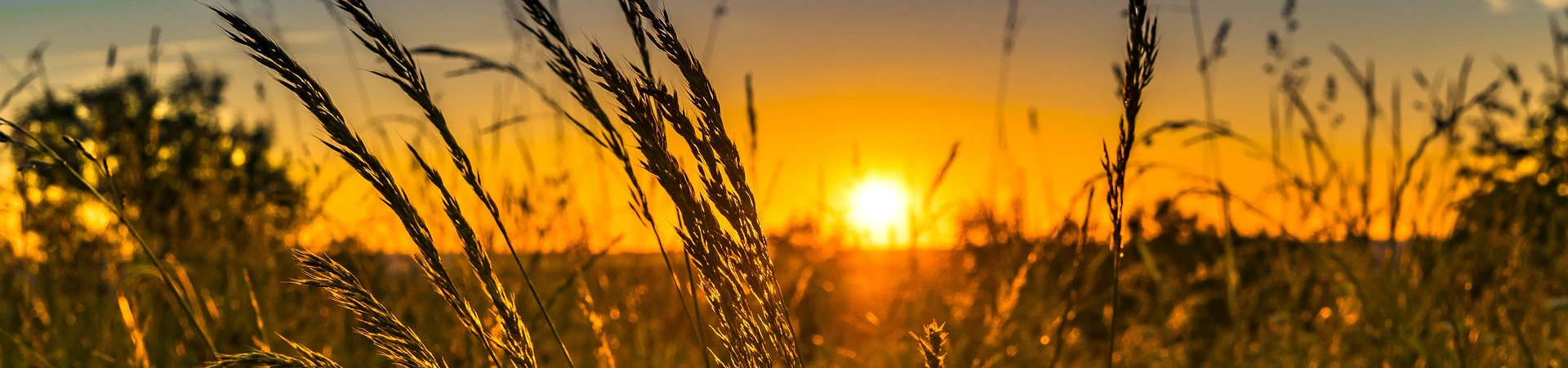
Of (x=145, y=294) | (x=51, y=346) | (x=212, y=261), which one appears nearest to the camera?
(x=51, y=346)

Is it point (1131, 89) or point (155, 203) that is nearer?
point (1131, 89)

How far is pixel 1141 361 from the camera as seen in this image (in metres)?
4.04

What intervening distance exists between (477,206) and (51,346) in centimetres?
121

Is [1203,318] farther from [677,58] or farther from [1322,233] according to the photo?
[677,58]

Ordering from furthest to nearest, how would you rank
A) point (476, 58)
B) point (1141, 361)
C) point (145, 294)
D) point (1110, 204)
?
1. point (1141, 361)
2. point (145, 294)
3. point (476, 58)
4. point (1110, 204)

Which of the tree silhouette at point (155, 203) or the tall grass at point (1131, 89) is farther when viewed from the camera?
the tree silhouette at point (155, 203)

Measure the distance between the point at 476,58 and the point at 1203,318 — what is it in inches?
214

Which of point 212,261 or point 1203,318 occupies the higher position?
point 212,261

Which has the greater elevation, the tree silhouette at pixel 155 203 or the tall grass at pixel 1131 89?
the tall grass at pixel 1131 89

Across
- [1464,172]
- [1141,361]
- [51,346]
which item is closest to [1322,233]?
[1464,172]

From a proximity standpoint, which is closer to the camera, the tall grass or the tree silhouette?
the tall grass

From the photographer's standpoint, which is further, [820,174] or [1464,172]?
[820,174]

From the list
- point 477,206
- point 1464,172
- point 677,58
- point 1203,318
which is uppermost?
point 677,58

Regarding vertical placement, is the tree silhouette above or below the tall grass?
below
